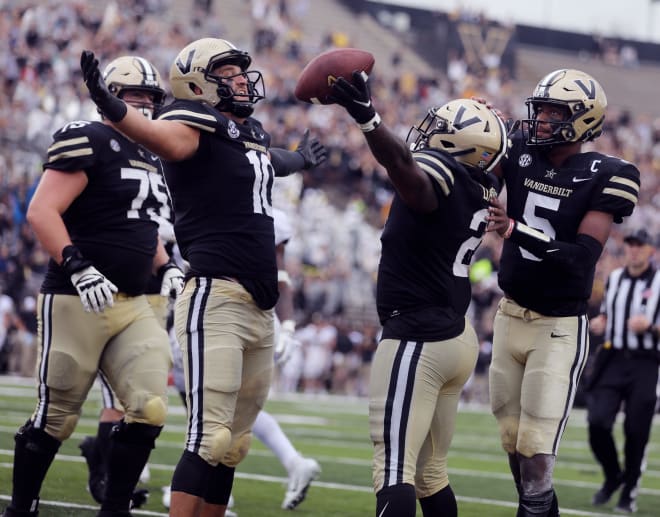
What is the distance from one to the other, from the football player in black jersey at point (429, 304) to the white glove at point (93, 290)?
1.07m

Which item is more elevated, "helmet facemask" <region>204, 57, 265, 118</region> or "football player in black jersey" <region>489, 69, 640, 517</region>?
"helmet facemask" <region>204, 57, 265, 118</region>

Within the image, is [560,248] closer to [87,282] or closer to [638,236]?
[87,282]

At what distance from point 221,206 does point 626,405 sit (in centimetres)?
422

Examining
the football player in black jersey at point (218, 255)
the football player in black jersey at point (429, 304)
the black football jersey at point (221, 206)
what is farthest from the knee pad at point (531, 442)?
the black football jersey at point (221, 206)

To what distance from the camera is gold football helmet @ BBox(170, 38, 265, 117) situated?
458 cm

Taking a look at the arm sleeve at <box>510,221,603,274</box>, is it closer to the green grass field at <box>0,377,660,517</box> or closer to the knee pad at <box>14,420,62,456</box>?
the knee pad at <box>14,420,62,456</box>

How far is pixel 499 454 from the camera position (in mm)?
10188

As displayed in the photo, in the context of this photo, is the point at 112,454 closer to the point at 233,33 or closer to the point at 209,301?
the point at 209,301

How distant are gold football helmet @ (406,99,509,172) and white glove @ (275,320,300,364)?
6.49 feet

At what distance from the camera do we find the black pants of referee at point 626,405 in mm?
7609

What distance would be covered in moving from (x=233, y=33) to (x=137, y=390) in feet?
68.3

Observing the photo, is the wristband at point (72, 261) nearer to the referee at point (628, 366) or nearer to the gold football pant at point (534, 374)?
the gold football pant at point (534, 374)

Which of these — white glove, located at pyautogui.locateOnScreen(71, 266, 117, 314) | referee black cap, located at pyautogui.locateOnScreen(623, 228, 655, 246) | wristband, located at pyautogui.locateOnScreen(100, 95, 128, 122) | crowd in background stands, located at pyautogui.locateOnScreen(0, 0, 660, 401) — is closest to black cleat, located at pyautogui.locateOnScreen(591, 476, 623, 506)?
Answer: referee black cap, located at pyautogui.locateOnScreen(623, 228, 655, 246)

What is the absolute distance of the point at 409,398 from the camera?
13.9ft
